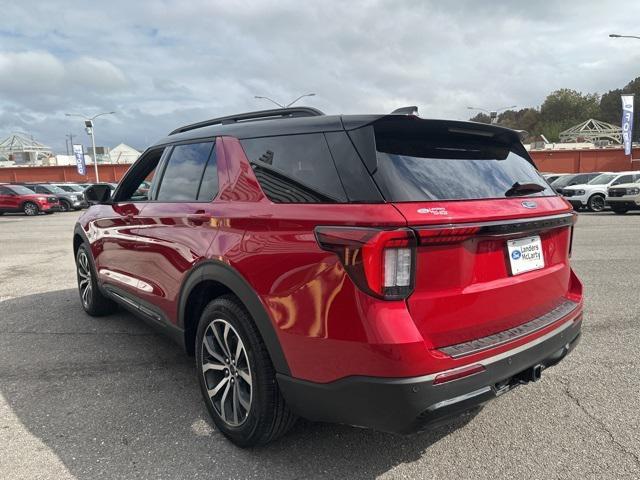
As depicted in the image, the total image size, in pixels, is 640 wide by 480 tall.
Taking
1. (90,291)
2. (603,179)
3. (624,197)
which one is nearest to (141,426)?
(90,291)

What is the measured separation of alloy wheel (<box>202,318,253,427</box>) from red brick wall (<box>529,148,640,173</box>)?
45.8 m

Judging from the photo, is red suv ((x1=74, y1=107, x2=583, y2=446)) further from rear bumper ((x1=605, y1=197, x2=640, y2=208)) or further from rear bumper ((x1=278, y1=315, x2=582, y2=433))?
rear bumper ((x1=605, y1=197, x2=640, y2=208))

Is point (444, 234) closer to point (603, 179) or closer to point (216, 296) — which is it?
point (216, 296)

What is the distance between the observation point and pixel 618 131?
244 feet

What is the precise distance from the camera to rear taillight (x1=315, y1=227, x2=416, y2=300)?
76.0 inches

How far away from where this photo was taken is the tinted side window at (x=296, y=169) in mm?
2215

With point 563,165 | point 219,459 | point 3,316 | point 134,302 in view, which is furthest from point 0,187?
point 563,165

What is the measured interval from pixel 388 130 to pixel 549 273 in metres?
1.23

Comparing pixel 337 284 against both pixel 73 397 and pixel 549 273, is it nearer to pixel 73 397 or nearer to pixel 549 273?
→ pixel 549 273

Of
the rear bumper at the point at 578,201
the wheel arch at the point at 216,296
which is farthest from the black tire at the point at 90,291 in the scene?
the rear bumper at the point at 578,201

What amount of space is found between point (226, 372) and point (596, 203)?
2164 cm

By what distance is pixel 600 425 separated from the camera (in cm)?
284

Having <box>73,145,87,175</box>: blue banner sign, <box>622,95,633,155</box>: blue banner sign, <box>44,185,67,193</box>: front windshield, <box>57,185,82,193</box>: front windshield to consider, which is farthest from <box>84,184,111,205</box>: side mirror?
<box>73,145,87,175</box>: blue banner sign

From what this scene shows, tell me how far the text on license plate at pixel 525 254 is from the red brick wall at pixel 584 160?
45.2 m
